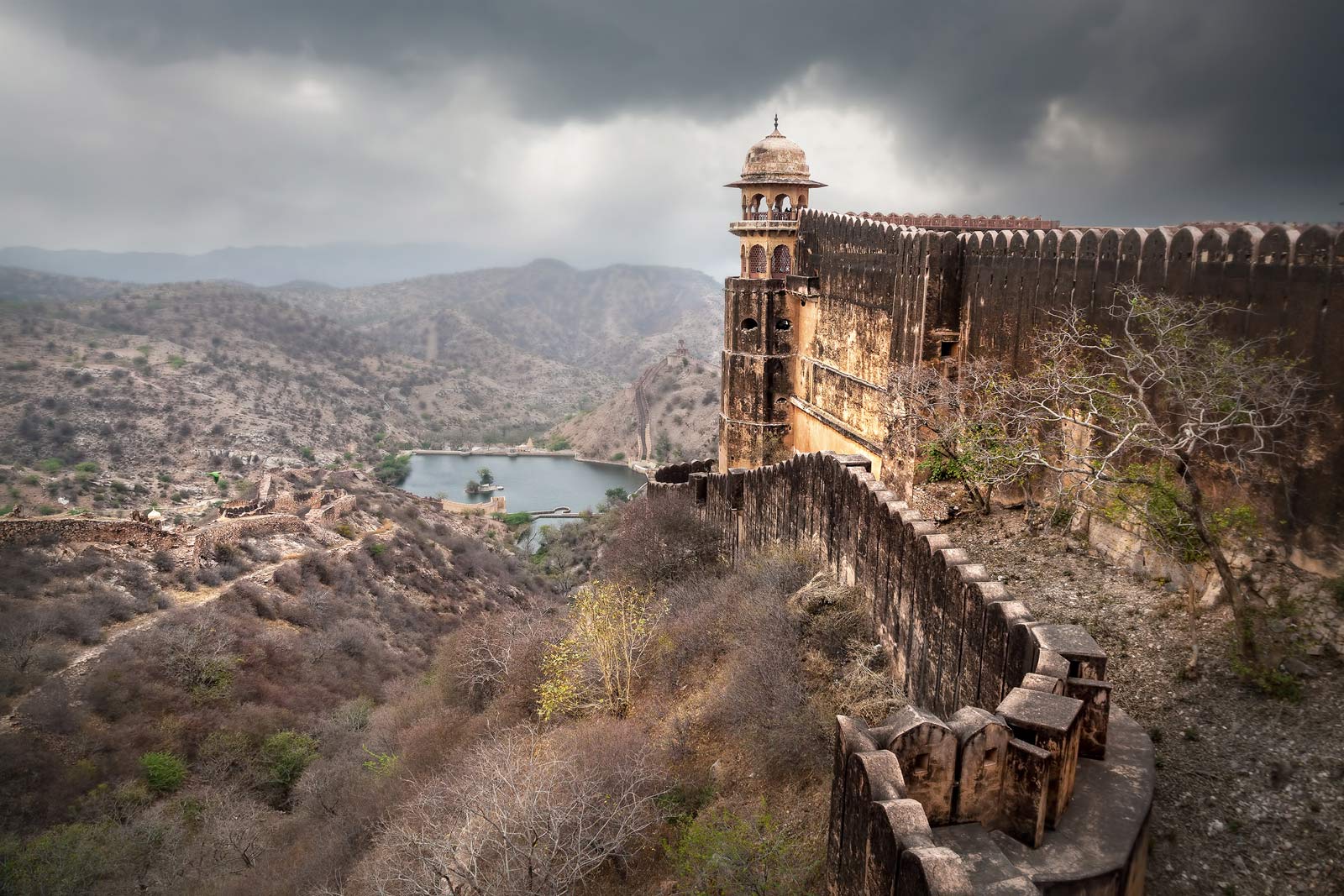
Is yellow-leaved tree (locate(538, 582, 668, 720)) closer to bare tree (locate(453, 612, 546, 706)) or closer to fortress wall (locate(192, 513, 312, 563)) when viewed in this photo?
bare tree (locate(453, 612, 546, 706))

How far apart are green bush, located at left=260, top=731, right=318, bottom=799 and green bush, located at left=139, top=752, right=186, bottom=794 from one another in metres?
1.56

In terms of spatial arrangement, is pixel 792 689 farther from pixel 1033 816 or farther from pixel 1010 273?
pixel 1010 273

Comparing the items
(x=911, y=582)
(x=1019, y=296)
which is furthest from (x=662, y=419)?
(x=911, y=582)

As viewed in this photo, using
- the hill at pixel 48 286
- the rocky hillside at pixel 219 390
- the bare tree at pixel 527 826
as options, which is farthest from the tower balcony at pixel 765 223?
the hill at pixel 48 286

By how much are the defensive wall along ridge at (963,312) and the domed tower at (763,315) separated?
0.05 metres

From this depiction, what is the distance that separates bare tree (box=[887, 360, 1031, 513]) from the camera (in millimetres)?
9820

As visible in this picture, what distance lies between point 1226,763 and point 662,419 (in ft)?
233

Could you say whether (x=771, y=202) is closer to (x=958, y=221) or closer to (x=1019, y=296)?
(x=958, y=221)

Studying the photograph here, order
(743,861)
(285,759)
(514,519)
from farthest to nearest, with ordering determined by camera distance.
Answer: (514,519) < (285,759) < (743,861)

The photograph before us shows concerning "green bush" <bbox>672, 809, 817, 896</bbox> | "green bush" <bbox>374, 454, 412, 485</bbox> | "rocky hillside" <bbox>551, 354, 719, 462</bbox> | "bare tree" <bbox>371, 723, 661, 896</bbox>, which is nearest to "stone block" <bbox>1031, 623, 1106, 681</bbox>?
"green bush" <bbox>672, 809, 817, 896</bbox>

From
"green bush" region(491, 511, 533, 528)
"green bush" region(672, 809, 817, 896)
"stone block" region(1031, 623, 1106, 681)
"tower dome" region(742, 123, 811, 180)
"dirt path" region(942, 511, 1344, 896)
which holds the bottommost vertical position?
"green bush" region(491, 511, 533, 528)

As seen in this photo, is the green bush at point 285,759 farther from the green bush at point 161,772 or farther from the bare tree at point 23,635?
the bare tree at point 23,635

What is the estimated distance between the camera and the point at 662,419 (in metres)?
76.0

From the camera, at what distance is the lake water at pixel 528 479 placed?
71825 mm
